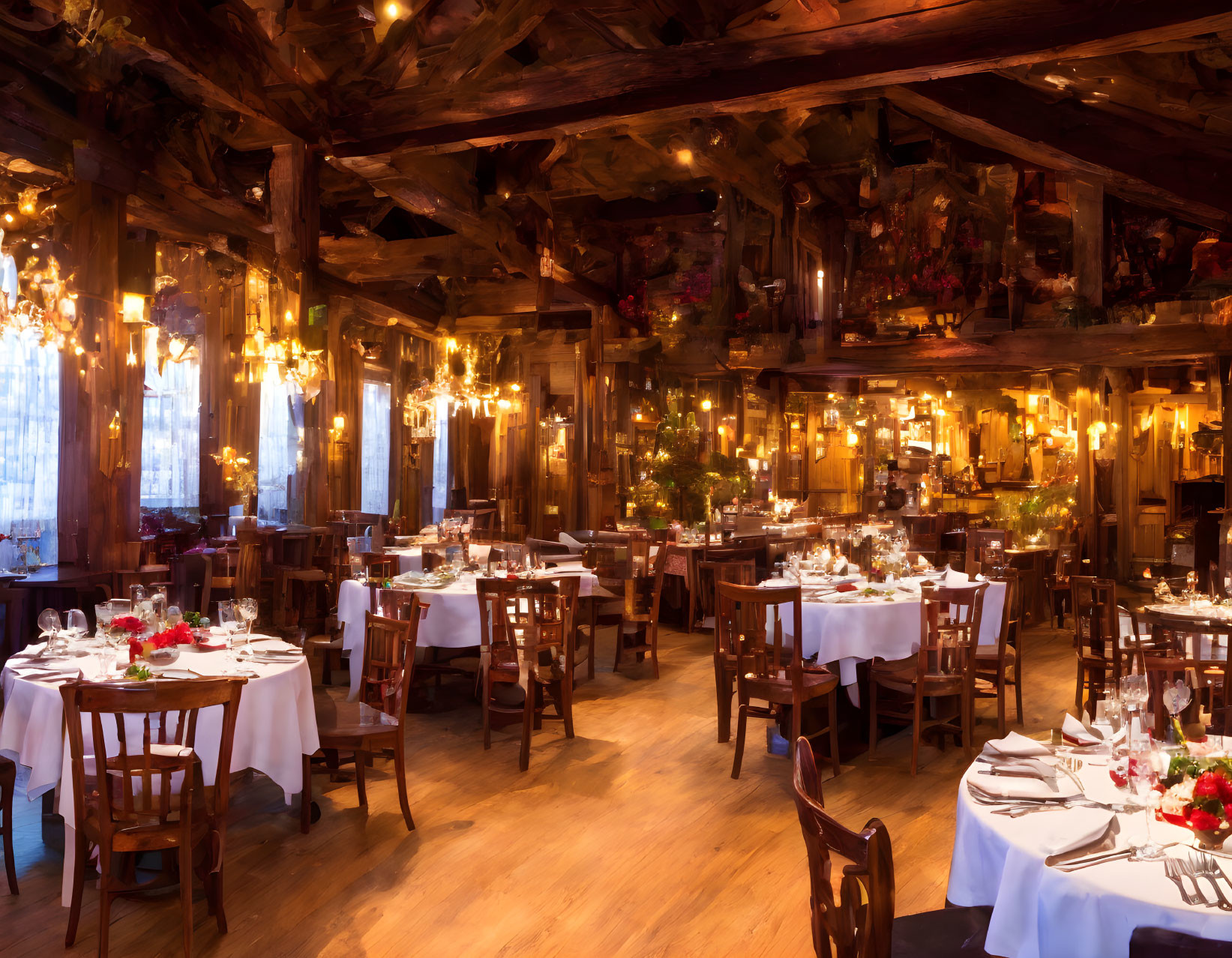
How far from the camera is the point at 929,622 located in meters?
4.96

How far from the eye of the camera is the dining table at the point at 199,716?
10.9 feet

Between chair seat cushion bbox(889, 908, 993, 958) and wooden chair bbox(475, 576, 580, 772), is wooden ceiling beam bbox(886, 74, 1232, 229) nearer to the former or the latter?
wooden chair bbox(475, 576, 580, 772)

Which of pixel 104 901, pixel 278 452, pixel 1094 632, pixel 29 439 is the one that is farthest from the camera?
pixel 278 452

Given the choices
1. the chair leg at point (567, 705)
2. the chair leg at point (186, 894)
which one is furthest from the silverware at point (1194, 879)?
the chair leg at point (567, 705)

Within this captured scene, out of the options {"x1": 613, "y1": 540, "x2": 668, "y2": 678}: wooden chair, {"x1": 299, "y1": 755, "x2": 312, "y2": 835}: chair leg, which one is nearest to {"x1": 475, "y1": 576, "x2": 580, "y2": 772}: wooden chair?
{"x1": 299, "y1": 755, "x2": 312, "y2": 835}: chair leg

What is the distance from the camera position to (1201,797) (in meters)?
2.04

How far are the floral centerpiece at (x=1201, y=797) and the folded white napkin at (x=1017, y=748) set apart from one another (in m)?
0.34

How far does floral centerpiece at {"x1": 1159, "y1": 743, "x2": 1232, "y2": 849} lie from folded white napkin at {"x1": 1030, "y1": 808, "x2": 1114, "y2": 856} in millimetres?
142

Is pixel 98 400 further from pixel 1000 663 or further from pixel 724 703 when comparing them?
pixel 1000 663

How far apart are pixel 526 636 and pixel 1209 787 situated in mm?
3639

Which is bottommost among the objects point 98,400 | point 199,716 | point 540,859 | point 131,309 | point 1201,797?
point 540,859

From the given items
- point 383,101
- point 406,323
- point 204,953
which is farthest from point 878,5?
point 406,323

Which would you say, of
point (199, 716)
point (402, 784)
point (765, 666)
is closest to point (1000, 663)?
point (765, 666)

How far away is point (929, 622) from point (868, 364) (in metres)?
9.82
